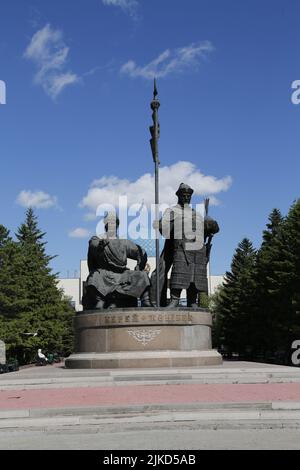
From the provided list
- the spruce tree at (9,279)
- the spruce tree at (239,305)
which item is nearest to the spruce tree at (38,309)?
the spruce tree at (9,279)

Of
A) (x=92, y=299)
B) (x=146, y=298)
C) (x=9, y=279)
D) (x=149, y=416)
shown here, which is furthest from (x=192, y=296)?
(x=9, y=279)

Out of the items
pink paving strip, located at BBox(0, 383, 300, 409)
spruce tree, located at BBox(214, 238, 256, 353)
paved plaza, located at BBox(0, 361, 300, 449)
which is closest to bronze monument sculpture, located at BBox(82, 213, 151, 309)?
paved plaza, located at BBox(0, 361, 300, 449)

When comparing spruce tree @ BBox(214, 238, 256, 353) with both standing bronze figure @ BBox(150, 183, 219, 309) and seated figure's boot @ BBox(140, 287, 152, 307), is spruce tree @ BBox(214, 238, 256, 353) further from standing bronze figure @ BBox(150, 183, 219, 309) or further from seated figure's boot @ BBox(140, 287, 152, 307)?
seated figure's boot @ BBox(140, 287, 152, 307)

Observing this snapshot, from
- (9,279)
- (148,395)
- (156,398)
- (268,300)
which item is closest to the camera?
(156,398)

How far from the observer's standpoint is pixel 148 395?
10.2m

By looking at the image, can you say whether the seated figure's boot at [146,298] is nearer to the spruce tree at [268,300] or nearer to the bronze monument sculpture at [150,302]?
the bronze monument sculpture at [150,302]

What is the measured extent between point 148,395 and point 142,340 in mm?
5308

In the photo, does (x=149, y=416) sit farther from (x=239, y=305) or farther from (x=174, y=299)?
(x=239, y=305)

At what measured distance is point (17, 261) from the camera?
40625mm

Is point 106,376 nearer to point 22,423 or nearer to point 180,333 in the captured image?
point 180,333

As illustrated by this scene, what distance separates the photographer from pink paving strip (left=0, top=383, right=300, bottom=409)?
9320 millimetres

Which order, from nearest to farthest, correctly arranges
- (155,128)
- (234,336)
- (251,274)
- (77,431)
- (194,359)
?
1. (77,431)
2. (194,359)
3. (155,128)
4. (251,274)
5. (234,336)
